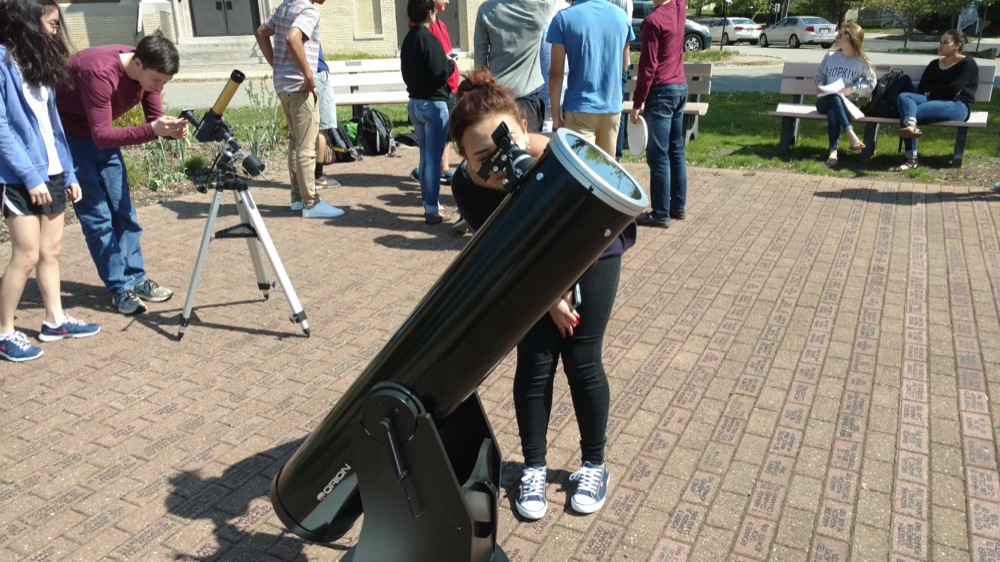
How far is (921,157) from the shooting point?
9242mm

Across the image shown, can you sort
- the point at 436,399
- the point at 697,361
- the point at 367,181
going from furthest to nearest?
the point at 367,181 < the point at 697,361 < the point at 436,399

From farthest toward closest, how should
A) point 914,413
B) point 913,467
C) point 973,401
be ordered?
point 973,401
point 914,413
point 913,467

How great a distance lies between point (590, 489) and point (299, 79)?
4864 millimetres

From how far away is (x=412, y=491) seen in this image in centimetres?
214

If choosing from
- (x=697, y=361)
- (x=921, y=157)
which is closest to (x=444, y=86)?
(x=697, y=361)

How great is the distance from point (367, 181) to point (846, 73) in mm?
5717

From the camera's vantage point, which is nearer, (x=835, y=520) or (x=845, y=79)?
(x=835, y=520)

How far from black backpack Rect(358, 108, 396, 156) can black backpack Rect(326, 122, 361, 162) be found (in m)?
0.23

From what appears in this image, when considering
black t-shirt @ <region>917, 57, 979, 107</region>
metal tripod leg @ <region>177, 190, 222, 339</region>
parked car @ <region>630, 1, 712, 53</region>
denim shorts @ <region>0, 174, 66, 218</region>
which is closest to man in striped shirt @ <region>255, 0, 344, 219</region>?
metal tripod leg @ <region>177, 190, 222, 339</region>

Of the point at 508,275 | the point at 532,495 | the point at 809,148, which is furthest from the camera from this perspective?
the point at 809,148

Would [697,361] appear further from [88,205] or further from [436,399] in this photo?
[88,205]

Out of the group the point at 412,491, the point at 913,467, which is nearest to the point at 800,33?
the point at 913,467

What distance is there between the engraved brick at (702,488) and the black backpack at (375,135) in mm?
7541

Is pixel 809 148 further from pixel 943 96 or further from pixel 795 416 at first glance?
pixel 795 416
